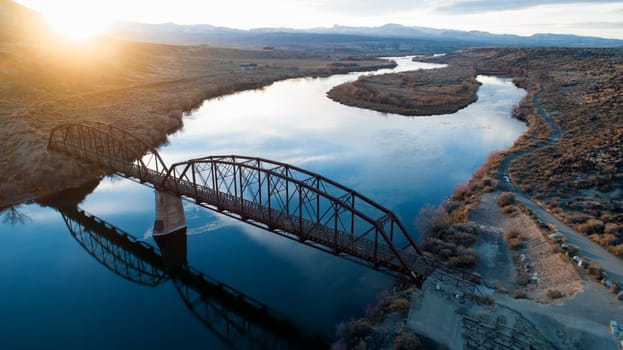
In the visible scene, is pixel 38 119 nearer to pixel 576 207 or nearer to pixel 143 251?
pixel 143 251

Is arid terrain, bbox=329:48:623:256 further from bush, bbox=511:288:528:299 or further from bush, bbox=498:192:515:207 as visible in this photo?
bush, bbox=511:288:528:299

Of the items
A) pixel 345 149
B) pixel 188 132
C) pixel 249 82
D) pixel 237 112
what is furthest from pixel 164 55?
pixel 345 149

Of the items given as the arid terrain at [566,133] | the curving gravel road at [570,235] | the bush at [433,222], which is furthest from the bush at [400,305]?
the arid terrain at [566,133]

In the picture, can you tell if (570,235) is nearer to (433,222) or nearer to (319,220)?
(433,222)

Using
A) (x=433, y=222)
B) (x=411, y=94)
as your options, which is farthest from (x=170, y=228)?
(x=411, y=94)

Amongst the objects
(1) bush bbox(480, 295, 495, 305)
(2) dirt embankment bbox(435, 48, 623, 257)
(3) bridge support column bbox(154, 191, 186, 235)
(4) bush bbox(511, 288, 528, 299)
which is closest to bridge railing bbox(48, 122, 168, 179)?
(3) bridge support column bbox(154, 191, 186, 235)

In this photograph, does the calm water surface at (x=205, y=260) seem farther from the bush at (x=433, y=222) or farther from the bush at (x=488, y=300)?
the bush at (x=488, y=300)
